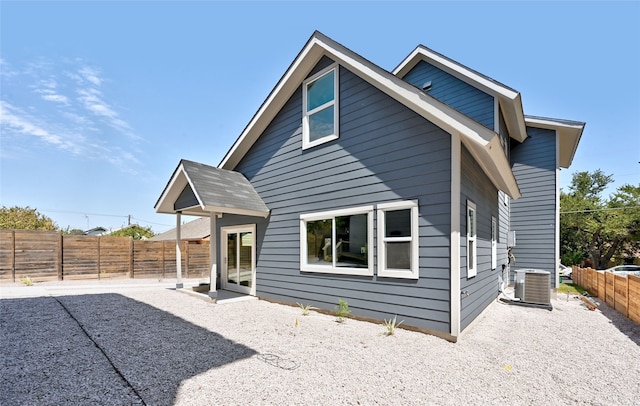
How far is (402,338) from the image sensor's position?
Result: 4.75 meters

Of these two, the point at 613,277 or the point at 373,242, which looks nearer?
the point at 373,242

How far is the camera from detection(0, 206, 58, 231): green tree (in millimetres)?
21641

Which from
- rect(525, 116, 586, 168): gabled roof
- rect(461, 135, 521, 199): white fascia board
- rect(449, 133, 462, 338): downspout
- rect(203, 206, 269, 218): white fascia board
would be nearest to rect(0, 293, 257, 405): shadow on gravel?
rect(203, 206, 269, 218): white fascia board

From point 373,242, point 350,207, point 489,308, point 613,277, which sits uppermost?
point 350,207

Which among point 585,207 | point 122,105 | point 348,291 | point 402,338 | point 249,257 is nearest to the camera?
point 402,338

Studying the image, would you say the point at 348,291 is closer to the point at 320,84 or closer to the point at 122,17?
the point at 320,84

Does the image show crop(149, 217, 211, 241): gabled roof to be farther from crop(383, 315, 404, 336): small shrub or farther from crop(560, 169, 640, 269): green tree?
crop(560, 169, 640, 269): green tree

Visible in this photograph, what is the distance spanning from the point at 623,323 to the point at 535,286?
169 cm

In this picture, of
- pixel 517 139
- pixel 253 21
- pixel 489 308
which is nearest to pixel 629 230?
pixel 517 139

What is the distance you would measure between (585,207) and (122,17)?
33.1m

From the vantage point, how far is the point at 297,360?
12.5 ft

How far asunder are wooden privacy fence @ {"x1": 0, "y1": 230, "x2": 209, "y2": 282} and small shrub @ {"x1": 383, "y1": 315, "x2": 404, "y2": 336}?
40.5 ft

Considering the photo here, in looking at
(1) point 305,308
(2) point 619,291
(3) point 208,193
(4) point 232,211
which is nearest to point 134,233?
(3) point 208,193

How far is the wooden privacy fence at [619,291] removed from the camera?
20.2 feet
